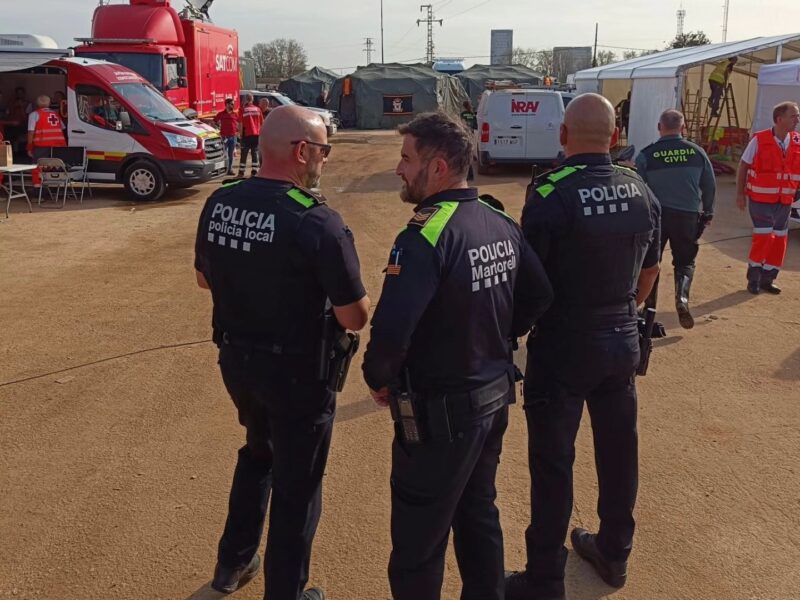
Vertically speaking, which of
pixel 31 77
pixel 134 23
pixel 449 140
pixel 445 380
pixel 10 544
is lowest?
pixel 10 544

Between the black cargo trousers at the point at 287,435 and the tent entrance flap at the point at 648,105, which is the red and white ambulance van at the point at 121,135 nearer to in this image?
the tent entrance flap at the point at 648,105

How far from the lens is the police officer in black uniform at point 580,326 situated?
2975 millimetres

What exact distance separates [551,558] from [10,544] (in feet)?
8.19

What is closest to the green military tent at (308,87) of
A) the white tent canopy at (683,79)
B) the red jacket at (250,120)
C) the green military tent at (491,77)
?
the green military tent at (491,77)

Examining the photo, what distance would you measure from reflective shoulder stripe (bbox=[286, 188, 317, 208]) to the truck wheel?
11.6 metres

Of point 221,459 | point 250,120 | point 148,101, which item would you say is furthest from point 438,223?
point 250,120

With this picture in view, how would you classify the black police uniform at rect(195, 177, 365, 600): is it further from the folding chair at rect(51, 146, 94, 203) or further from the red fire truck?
the red fire truck

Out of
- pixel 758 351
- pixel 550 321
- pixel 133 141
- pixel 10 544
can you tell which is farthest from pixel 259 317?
pixel 133 141

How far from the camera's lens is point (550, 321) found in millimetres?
3064

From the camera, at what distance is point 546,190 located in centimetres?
301

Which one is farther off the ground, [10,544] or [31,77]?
[31,77]

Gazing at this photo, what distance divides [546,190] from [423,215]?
0.78 meters

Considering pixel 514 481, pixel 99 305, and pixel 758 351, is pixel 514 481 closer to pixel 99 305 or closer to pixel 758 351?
pixel 758 351

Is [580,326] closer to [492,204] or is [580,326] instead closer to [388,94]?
[492,204]
